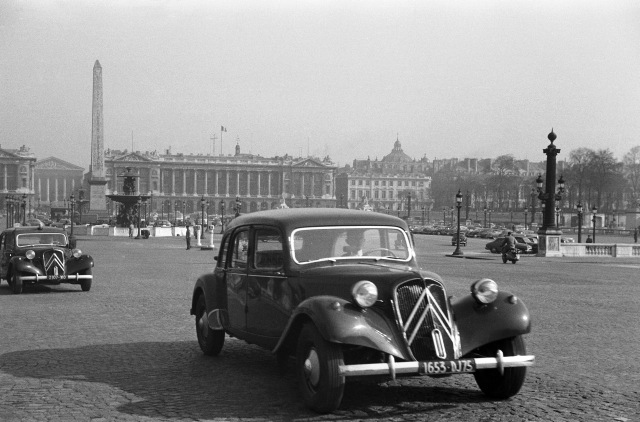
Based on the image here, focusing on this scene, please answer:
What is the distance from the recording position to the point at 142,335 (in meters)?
12.0

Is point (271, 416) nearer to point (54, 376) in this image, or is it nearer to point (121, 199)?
point (54, 376)

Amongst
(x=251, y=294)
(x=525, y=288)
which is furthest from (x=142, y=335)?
(x=525, y=288)

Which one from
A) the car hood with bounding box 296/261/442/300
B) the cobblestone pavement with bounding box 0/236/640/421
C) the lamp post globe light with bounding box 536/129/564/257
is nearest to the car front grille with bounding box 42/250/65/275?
the cobblestone pavement with bounding box 0/236/640/421

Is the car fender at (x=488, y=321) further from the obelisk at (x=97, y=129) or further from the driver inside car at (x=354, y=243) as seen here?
the obelisk at (x=97, y=129)

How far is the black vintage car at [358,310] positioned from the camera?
7.20 metres

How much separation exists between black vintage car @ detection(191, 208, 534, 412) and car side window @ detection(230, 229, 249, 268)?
29 millimetres

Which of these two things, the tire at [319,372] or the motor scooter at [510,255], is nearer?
the tire at [319,372]

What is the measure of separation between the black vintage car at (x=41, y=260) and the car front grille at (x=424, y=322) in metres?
13.0

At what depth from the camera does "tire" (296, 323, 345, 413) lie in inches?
279

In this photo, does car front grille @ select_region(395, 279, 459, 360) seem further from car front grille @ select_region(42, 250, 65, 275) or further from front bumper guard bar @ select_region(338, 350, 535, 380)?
car front grille @ select_region(42, 250, 65, 275)

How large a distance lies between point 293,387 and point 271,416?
1223mm

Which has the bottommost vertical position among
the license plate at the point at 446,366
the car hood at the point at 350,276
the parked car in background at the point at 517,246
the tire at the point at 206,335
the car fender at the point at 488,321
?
the parked car in background at the point at 517,246

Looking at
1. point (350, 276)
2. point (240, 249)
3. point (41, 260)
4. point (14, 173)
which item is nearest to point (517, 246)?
point (41, 260)

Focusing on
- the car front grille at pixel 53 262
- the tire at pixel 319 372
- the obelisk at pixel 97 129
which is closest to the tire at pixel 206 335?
the tire at pixel 319 372
